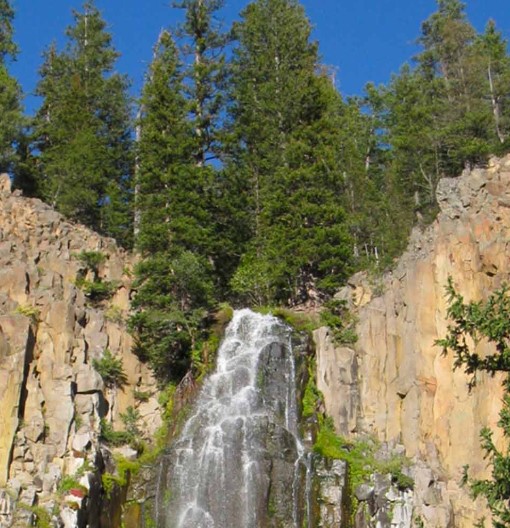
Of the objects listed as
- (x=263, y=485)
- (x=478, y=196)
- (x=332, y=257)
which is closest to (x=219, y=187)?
(x=332, y=257)

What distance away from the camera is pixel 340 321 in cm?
3566

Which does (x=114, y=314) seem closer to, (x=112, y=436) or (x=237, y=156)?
(x=112, y=436)

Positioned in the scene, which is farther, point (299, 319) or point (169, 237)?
point (169, 237)

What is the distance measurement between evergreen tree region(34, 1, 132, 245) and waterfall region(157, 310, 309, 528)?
502 inches

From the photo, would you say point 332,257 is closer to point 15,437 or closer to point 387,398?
point 387,398

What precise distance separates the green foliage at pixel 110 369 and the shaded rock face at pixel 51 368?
0.81ft

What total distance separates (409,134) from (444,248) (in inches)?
690

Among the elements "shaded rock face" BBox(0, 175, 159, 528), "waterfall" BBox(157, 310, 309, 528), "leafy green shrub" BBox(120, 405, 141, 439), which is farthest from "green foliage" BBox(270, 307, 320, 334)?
"leafy green shrub" BBox(120, 405, 141, 439)

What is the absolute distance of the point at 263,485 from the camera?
97.3 feet

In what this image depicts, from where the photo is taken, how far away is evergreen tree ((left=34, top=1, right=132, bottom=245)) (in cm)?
4366

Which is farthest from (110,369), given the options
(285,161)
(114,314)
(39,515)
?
(285,161)

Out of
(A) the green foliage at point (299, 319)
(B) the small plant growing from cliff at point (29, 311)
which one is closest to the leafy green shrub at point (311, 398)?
(A) the green foliage at point (299, 319)

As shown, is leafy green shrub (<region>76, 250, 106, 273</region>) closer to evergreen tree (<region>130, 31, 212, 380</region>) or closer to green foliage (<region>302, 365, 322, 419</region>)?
evergreen tree (<region>130, 31, 212, 380</region>)

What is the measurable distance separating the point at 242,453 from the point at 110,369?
21.2ft
